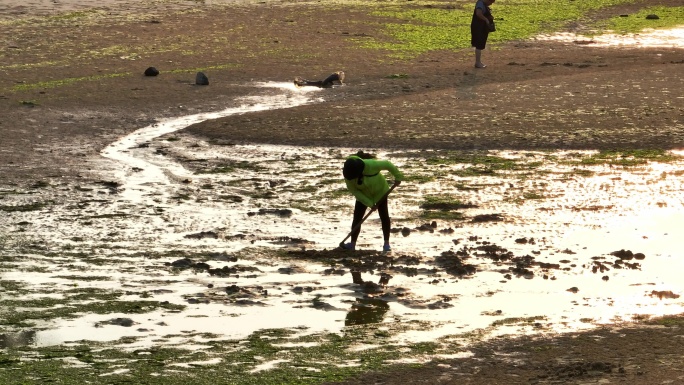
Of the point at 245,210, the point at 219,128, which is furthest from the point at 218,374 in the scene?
the point at 219,128

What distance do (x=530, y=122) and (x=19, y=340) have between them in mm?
10310

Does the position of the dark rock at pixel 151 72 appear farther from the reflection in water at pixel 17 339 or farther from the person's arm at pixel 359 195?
the reflection in water at pixel 17 339

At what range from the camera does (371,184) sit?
11758 millimetres

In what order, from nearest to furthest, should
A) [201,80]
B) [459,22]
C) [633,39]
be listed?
A: 1. [201,80]
2. [633,39]
3. [459,22]

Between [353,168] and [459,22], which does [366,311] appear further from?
[459,22]

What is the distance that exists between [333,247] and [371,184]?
27.8 inches

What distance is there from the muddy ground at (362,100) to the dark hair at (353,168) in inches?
112

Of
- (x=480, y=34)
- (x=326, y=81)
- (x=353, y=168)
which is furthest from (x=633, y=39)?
(x=353, y=168)


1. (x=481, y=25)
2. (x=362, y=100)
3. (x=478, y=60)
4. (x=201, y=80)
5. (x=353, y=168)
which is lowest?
(x=362, y=100)

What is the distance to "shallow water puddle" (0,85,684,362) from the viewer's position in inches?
384

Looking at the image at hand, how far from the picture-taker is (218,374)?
8375 mm

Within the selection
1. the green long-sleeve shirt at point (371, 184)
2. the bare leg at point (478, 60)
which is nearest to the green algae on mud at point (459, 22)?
the bare leg at point (478, 60)

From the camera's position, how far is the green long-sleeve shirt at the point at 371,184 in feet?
38.2

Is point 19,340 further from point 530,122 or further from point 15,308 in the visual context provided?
point 530,122
